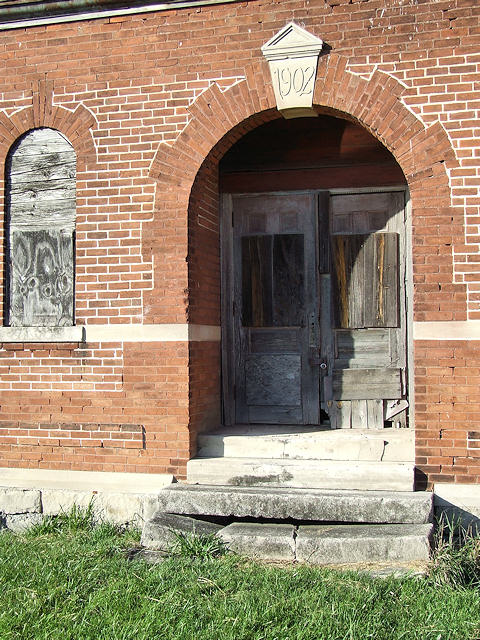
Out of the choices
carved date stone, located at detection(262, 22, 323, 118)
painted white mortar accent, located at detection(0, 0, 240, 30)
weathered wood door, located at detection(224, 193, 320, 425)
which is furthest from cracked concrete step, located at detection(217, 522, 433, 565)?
painted white mortar accent, located at detection(0, 0, 240, 30)

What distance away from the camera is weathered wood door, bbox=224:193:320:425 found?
7.83 m

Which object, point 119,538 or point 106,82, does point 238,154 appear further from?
Answer: point 119,538

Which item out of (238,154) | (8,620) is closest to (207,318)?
(238,154)

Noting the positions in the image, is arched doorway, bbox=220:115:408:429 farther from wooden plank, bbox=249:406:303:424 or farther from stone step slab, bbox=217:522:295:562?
stone step slab, bbox=217:522:295:562

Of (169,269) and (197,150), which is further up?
(197,150)

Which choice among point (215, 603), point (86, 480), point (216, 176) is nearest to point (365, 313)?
point (216, 176)

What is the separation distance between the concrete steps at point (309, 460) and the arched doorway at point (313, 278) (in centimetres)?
78

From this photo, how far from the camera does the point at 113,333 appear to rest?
7.05 m

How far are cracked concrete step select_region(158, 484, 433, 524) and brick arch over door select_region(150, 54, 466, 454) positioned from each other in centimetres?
68

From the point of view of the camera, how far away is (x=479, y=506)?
6.18 metres

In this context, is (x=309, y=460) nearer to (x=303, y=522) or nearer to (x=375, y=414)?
(x=303, y=522)

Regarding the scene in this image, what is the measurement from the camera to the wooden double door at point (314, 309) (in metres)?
7.61

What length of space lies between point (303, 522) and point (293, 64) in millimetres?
4142

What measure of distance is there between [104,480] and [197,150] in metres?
3.30
